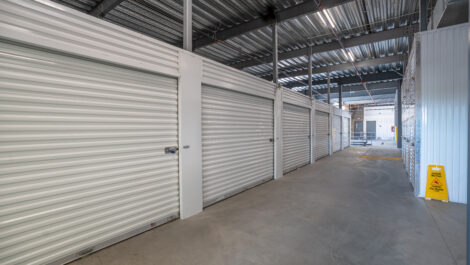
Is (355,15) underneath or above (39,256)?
above

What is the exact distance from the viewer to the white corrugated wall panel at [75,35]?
2.07m

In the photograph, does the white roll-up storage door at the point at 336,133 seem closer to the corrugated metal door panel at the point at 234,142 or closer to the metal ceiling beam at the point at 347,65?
→ the metal ceiling beam at the point at 347,65

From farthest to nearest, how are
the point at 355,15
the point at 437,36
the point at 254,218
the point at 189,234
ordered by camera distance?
the point at 355,15 → the point at 437,36 → the point at 254,218 → the point at 189,234

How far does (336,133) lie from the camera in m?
13.4

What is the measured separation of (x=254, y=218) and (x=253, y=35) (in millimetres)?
6296

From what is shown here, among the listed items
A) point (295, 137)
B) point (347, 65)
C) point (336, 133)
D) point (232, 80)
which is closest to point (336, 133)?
point (336, 133)

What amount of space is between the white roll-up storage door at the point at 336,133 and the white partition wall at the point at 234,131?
8311mm

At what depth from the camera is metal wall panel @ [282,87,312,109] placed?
705 cm

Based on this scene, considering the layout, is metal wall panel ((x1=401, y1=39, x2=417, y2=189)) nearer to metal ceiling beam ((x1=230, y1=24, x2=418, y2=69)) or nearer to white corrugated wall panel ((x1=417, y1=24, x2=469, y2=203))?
white corrugated wall panel ((x1=417, y1=24, x2=469, y2=203))

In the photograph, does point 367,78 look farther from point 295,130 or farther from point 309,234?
point 309,234

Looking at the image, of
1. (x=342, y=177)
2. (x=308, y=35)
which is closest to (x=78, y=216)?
(x=342, y=177)

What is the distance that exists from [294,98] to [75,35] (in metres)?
6.70

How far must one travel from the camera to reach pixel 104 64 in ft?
9.25

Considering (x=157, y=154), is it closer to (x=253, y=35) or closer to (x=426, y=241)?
(x=426, y=241)
